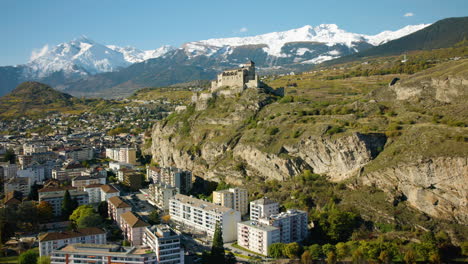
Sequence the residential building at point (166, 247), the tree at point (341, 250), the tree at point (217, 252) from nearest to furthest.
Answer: the residential building at point (166, 247), the tree at point (217, 252), the tree at point (341, 250)

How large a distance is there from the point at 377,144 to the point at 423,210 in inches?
369

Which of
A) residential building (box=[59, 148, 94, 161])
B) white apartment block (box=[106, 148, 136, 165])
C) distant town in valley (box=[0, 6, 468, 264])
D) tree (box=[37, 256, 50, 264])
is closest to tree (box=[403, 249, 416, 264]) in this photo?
distant town in valley (box=[0, 6, 468, 264])

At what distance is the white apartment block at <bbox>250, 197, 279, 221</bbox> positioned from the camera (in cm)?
4366

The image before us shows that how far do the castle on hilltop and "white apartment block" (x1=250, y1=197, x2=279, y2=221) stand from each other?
2850cm

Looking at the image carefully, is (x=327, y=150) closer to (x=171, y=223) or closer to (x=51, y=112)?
(x=171, y=223)

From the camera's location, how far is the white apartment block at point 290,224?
129 ft

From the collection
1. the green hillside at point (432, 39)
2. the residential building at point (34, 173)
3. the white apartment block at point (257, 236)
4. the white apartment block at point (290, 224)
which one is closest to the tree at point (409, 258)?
the white apartment block at point (290, 224)

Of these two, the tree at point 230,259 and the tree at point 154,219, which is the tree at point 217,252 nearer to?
the tree at point 230,259

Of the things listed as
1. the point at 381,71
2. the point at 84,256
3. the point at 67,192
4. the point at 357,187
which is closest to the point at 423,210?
the point at 357,187

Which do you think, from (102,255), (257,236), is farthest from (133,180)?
(102,255)

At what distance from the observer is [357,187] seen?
4478 centimetres

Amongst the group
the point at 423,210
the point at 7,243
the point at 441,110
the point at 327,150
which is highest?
the point at 441,110

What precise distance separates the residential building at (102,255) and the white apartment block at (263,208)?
1449cm

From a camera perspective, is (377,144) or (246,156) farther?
(246,156)
